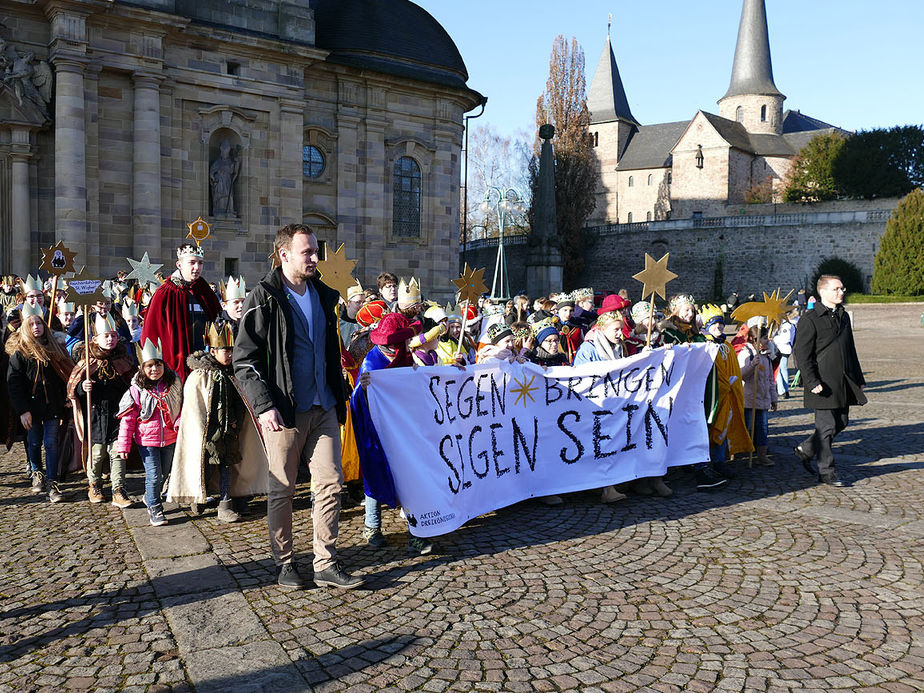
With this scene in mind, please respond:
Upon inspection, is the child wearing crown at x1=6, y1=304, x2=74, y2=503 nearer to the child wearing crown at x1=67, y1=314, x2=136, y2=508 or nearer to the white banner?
the child wearing crown at x1=67, y1=314, x2=136, y2=508

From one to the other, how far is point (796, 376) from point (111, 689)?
15.5 m

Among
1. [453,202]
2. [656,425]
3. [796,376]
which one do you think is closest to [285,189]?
[453,202]

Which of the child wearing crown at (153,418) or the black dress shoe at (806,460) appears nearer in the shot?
the child wearing crown at (153,418)

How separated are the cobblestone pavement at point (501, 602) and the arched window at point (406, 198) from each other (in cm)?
2210

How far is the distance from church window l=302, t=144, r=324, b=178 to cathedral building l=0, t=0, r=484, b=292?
0.07m

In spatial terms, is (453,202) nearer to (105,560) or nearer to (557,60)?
(105,560)

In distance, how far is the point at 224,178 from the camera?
24.0 m

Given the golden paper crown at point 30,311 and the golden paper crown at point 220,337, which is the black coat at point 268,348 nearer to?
the golden paper crown at point 220,337

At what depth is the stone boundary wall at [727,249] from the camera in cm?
4972

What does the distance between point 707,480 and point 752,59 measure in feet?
278

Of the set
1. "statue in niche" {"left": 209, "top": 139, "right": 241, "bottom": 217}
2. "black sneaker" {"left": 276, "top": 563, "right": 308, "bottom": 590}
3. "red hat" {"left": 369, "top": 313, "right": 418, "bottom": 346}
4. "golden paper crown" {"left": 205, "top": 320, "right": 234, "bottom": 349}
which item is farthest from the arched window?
"black sneaker" {"left": 276, "top": 563, "right": 308, "bottom": 590}

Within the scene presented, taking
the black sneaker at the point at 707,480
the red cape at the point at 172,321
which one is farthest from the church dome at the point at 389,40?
the black sneaker at the point at 707,480

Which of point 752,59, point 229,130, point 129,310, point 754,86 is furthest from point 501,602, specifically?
point 752,59

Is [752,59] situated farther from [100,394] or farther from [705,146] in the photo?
[100,394]
